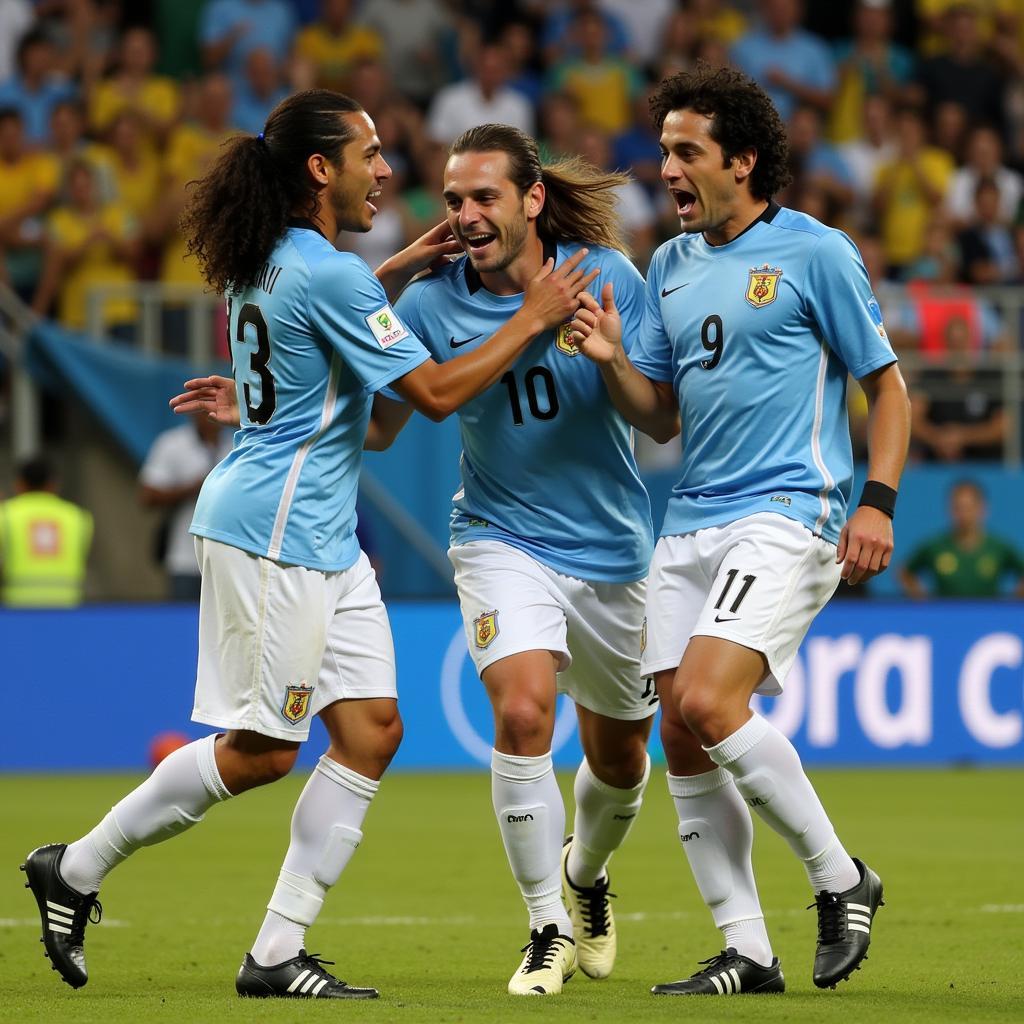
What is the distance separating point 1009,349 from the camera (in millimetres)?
15055

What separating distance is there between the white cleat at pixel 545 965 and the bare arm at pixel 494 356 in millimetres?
1479

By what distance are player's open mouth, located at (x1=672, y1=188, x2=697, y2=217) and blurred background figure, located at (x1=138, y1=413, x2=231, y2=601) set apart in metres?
7.72

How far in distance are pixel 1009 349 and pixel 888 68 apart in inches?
157

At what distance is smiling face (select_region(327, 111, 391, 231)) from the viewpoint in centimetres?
571

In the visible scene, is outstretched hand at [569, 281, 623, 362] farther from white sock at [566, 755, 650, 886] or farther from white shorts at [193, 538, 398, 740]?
white sock at [566, 755, 650, 886]

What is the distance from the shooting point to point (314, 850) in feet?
18.5

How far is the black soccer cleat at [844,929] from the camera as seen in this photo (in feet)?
17.7

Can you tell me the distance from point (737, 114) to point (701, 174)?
198 mm

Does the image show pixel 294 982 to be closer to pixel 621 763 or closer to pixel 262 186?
pixel 621 763

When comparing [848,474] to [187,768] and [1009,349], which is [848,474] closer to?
[187,768]

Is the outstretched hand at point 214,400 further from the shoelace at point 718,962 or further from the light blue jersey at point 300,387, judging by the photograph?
the shoelace at point 718,962

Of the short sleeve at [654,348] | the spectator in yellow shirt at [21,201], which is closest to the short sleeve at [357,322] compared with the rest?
the short sleeve at [654,348]

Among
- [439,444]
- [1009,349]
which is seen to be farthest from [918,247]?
[439,444]

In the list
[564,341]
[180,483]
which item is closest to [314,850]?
[564,341]
